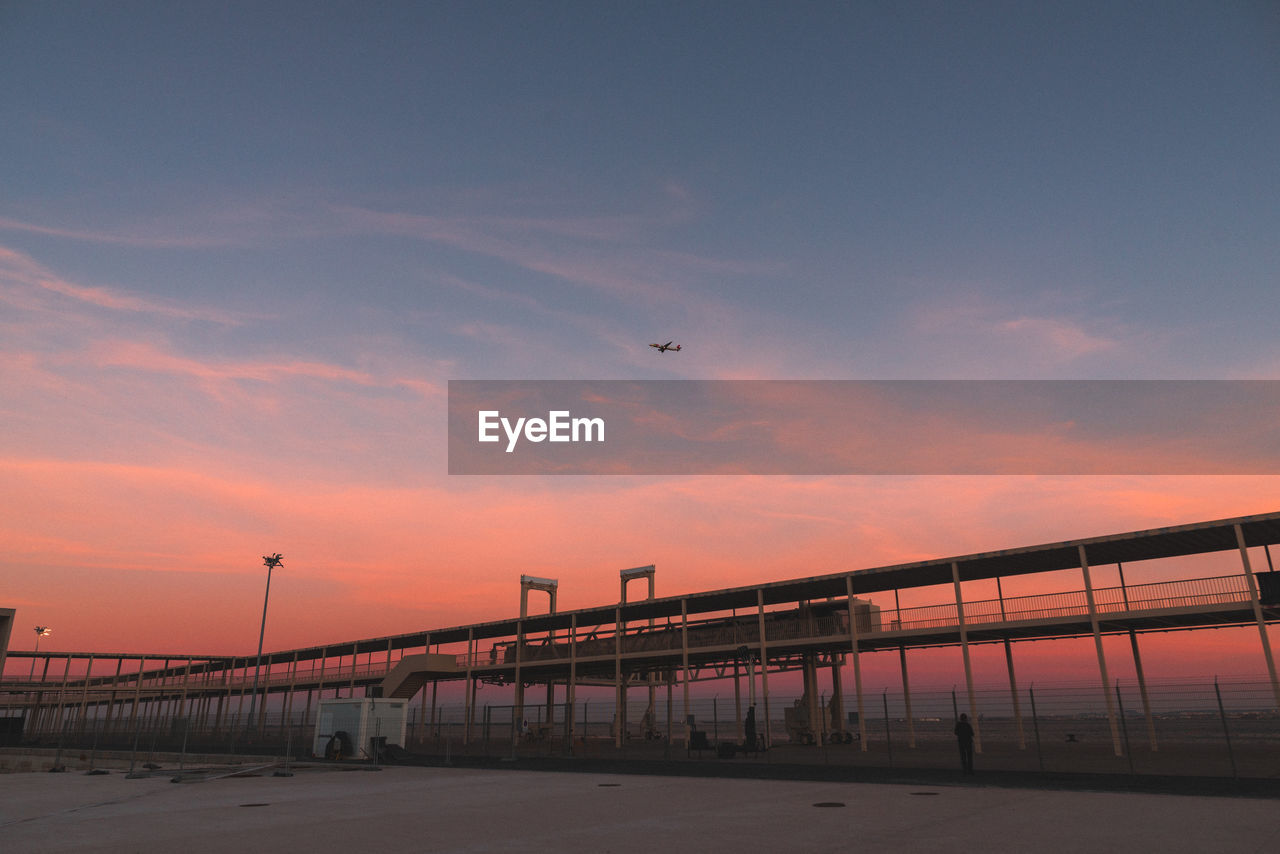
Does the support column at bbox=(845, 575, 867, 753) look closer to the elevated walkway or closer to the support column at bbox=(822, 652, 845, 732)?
the support column at bbox=(822, 652, 845, 732)

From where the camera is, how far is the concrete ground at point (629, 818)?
10875 mm

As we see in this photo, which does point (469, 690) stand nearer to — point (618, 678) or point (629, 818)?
point (618, 678)

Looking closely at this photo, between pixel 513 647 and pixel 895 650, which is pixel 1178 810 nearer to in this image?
pixel 895 650

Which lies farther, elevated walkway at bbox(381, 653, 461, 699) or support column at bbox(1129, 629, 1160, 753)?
elevated walkway at bbox(381, 653, 461, 699)

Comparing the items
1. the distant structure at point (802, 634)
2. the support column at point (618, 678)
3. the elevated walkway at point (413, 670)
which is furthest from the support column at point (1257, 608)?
the elevated walkway at point (413, 670)

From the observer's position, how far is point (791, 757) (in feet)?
100

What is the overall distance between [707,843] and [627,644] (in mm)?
35907

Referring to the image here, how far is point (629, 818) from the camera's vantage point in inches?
541

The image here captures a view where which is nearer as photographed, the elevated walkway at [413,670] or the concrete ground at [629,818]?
the concrete ground at [629,818]

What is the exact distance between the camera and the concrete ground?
10.9 metres

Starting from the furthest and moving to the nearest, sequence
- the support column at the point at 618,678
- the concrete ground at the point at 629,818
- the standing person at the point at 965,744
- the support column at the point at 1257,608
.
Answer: the support column at the point at 618,678 < the support column at the point at 1257,608 < the standing person at the point at 965,744 < the concrete ground at the point at 629,818

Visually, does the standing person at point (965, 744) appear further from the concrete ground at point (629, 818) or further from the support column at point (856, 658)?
the support column at point (856, 658)

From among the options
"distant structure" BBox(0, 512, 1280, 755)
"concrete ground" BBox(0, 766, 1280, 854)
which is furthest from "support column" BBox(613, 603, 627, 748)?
"concrete ground" BBox(0, 766, 1280, 854)

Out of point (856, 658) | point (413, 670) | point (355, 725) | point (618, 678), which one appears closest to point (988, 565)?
point (856, 658)
